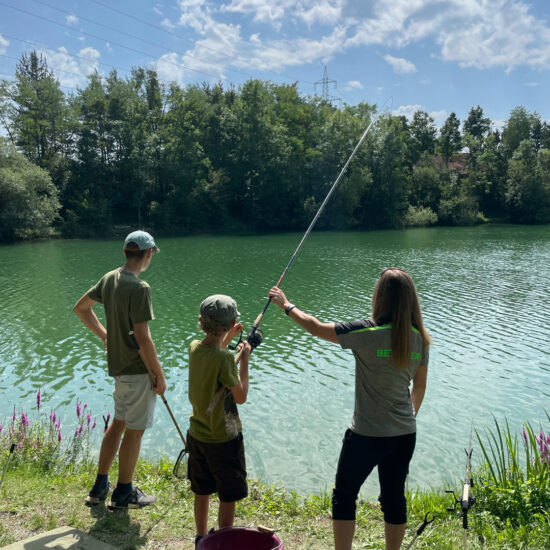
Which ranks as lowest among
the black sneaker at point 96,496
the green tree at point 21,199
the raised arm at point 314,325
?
the black sneaker at point 96,496

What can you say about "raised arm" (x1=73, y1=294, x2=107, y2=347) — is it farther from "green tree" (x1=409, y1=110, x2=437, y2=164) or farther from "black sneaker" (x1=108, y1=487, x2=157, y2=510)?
"green tree" (x1=409, y1=110, x2=437, y2=164)

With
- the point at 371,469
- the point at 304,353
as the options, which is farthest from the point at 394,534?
the point at 304,353

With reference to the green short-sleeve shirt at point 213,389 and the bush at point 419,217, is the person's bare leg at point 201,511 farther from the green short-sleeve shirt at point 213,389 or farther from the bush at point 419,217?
the bush at point 419,217

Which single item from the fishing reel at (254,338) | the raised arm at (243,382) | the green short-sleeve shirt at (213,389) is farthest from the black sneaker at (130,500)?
the fishing reel at (254,338)

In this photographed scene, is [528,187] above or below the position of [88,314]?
above

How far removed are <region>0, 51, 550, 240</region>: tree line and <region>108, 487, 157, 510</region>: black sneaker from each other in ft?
115

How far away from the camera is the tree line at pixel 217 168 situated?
42219mm

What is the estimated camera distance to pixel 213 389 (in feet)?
8.88

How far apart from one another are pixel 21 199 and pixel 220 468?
36228 mm

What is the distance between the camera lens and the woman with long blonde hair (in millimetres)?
2564

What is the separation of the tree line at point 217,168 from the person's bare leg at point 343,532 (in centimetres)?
3630

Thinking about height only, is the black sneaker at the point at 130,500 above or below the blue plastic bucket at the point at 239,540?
below

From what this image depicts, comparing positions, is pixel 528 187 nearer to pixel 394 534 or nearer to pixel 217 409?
pixel 394 534

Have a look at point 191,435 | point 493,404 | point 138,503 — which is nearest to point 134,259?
point 191,435
